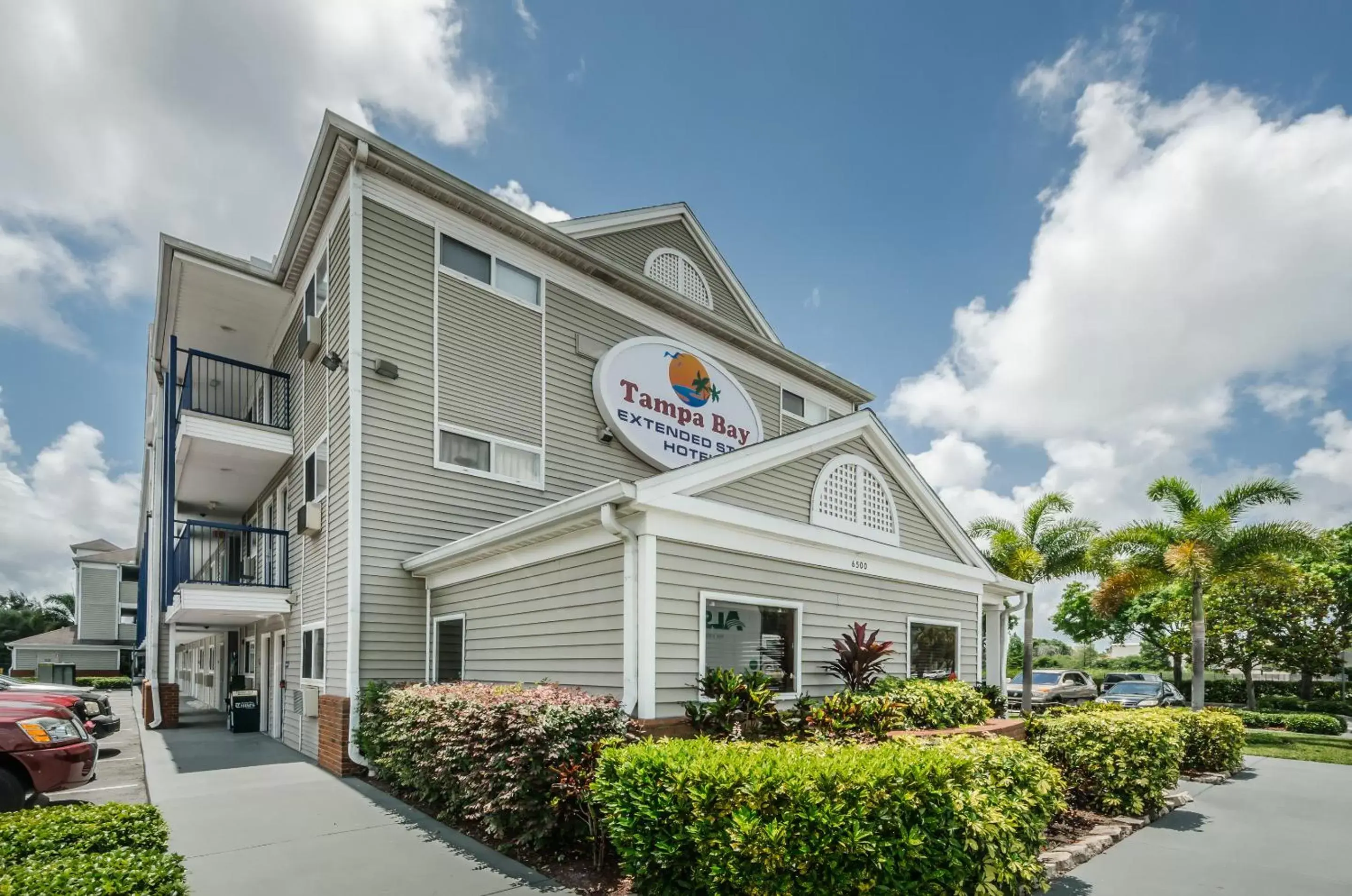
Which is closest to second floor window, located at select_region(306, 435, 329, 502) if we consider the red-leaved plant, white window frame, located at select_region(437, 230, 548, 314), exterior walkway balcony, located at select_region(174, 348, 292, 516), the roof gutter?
exterior walkway balcony, located at select_region(174, 348, 292, 516)

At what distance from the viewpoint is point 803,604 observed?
30.1 ft

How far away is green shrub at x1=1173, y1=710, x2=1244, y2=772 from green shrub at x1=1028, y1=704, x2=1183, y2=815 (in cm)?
326

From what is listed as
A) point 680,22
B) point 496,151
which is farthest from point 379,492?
point 680,22

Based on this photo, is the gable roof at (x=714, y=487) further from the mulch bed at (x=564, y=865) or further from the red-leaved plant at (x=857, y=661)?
the mulch bed at (x=564, y=865)

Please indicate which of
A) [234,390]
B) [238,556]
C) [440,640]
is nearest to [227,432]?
[234,390]

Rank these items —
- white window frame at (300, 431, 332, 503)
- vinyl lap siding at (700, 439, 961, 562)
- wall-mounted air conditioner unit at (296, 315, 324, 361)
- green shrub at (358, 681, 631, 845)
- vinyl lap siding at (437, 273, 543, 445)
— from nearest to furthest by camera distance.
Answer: green shrub at (358, 681, 631, 845) < vinyl lap siding at (700, 439, 961, 562) < white window frame at (300, 431, 332, 503) < vinyl lap siding at (437, 273, 543, 445) < wall-mounted air conditioner unit at (296, 315, 324, 361)

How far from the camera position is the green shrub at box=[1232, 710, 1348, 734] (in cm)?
1931

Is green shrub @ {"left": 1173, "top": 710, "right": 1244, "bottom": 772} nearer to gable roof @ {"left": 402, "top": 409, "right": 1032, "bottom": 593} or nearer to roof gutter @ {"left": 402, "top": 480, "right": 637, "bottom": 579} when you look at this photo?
gable roof @ {"left": 402, "top": 409, "right": 1032, "bottom": 593}

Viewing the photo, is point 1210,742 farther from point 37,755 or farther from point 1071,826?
point 37,755

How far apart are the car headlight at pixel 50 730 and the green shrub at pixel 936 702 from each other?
29.7 ft

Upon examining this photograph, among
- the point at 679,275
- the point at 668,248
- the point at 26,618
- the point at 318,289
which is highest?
the point at 668,248

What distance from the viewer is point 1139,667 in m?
50.4

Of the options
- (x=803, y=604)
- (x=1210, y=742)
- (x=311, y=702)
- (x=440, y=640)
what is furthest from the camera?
(x=311, y=702)

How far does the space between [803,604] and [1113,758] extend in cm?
373
